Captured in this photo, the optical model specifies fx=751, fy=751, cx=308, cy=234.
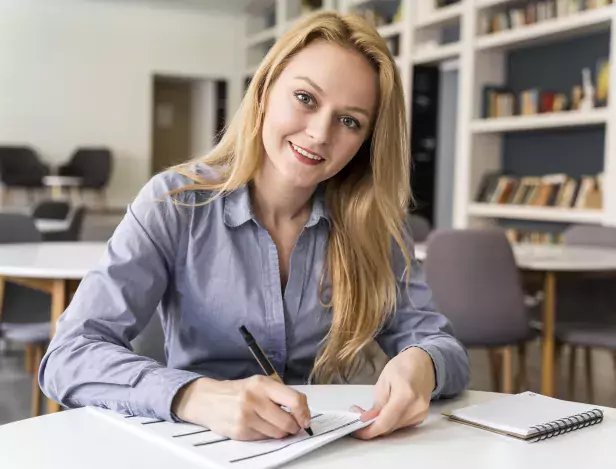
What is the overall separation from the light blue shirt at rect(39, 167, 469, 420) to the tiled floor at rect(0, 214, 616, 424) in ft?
6.61

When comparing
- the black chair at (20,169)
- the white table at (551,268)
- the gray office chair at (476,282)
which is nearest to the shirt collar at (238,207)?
the white table at (551,268)

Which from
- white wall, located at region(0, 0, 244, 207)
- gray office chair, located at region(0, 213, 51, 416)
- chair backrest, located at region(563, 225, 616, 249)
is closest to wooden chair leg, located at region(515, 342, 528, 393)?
chair backrest, located at region(563, 225, 616, 249)

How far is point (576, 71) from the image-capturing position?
19.5ft

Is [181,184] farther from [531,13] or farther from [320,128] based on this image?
[531,13]

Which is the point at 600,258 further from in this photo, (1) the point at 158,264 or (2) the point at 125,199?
(2) the point at 125,199

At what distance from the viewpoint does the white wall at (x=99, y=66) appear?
10.7 meters

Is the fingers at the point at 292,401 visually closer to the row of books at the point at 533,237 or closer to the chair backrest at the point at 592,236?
the chair backrest at the point at 592,236

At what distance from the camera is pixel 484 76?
257 inches

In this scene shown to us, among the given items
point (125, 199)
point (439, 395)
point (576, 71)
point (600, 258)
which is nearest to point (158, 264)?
point (439, 395)

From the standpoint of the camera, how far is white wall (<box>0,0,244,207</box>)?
35.1 feet

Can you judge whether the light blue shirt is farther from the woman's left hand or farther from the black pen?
the black pen

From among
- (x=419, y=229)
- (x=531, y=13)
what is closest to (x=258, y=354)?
(x=419, y=229)

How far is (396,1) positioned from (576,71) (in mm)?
2803

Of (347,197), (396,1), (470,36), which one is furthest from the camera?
(396,1)
